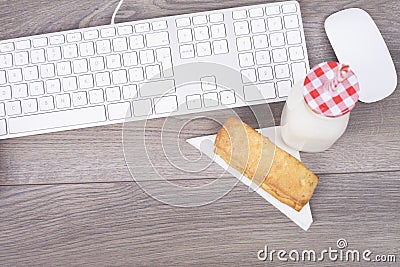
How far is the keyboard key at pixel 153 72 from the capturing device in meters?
0.79

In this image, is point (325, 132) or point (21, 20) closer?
point (325, 132)

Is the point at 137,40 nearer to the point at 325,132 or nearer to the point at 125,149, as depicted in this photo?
the point at 125,149

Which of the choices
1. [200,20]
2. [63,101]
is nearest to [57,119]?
[63,101]

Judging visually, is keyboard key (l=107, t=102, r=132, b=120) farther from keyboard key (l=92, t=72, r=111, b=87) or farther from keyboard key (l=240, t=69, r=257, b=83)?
keyboard key (l=240, t=69, r=257, b=83)

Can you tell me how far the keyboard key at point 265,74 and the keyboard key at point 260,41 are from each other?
0.10 feet

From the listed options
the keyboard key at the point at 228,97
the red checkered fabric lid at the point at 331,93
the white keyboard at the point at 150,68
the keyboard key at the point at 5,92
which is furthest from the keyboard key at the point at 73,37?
the red checkered fabric lid at the point at 331,93

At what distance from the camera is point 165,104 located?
78 centimetres

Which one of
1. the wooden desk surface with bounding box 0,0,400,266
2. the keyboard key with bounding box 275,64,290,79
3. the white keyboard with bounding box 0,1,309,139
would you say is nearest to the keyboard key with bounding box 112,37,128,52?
the white keyboard with bounding box 0,1,309,139

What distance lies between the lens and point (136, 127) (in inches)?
31.2

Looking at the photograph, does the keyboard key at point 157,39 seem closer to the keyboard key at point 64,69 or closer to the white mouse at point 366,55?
the keyboard key at point 64,69

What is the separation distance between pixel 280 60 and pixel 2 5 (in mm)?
387

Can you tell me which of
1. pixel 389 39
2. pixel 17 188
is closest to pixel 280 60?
pixel 389 39

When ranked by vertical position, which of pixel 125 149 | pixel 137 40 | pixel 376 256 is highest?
pixel 137 40

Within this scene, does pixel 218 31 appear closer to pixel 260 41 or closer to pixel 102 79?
pixel 260 41
